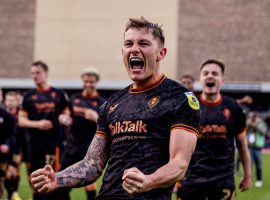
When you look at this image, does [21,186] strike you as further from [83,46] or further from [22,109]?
[83,46]

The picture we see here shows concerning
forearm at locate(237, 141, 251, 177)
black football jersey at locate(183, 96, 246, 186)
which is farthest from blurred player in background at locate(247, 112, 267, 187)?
black football jersey at locate(183, 96, 246, 186)

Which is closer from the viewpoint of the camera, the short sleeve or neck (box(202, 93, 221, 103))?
neck (box(202, 93, 221, 103))

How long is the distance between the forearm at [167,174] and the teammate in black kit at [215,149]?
11.2 feet

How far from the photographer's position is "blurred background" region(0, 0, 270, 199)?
45969mm

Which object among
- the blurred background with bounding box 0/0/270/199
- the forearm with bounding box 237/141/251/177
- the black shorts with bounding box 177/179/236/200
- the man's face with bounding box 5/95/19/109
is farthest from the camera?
the blurred background with bounding box 0/0/270/199

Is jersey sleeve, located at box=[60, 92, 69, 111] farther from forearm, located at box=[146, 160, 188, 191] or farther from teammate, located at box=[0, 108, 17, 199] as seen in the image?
forearm, located at box=[146, 160, 188, 191]

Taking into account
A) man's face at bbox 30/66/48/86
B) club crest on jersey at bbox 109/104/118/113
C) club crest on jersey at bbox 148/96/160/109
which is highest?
man's face at bbox 30/66/48/86

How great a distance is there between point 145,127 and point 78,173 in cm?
67

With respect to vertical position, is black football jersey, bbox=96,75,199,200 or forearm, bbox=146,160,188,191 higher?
black football jersey, bbox=96,75,199,200

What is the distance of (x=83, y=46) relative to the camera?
46156 mm

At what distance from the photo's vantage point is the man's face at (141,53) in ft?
14.2

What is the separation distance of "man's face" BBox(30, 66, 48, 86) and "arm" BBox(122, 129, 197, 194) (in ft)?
21.7

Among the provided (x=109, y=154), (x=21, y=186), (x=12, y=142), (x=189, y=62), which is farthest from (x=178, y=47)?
(x=109, y=154)

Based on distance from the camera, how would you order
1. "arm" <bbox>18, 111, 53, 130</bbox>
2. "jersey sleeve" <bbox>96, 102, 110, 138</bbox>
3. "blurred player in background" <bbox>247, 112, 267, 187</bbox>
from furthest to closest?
"blurred player in background" <bbox>247, 112, 267, 187</bbox> < "arm" <bbox>18, 111, 53, 130</bbox> < "jersey sleeve" <bbox>96, 102, 110, 138</bbox>
